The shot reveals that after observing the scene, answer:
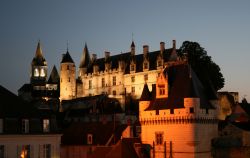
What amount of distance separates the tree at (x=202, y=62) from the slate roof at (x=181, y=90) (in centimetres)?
3625

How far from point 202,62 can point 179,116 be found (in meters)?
43.6

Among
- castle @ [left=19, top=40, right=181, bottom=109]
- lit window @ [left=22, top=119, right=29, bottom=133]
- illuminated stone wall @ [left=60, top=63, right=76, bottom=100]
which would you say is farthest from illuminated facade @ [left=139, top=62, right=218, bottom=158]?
illuminated stone wall @ [left=60, top=63, right=76, bottom=100]

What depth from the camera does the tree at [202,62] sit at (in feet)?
272

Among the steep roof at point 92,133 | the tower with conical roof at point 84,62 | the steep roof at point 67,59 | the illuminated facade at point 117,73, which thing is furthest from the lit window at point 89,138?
the steep roof at point 67,59

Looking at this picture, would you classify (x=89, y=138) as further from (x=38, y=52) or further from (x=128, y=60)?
(x=38, y=52)

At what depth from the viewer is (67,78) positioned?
403ft

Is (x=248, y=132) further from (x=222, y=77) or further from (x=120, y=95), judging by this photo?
(x=120, y=95)

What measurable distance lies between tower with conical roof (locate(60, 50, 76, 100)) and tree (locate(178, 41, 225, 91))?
134 feet

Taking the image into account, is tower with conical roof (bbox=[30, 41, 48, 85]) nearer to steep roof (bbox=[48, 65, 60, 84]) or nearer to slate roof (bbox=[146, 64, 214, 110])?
steep roof (bbox=[48, 65, 60, 84])

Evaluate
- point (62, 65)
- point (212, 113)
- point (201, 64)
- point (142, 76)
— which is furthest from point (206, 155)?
point (62, 65)

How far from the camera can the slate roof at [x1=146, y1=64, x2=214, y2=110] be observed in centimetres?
4334

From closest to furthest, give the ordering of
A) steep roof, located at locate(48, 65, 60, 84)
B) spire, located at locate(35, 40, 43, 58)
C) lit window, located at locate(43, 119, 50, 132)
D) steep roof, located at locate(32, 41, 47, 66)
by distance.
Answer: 1. lit window, located at locate(43, 119, 50, 132)
2. steep roof, located at locate(48, 65, 60, 84)
3. steep roof, located at locate(32, 41, 47, 66)
4. spire, located at locate(35, 40, 43, 58)

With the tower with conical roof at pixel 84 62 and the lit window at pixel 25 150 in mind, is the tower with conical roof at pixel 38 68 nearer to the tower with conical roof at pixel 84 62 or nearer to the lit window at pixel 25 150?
the tower with conical roof at pixel 84 62

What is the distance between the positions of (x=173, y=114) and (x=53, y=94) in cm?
10713
